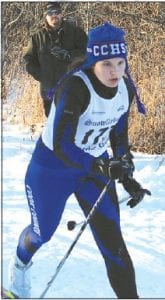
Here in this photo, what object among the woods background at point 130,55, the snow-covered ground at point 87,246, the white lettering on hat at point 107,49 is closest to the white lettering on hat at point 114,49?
the white lettering on hat at point 107,49

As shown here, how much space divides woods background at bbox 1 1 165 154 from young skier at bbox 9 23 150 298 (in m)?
3.56

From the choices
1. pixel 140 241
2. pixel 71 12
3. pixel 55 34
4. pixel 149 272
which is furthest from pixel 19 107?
pixel 149 272

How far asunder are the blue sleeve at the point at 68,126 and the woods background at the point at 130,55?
3889 mm

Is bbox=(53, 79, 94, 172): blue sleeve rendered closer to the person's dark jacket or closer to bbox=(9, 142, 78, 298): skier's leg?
bbox=(9, 142, 78, 298): skier's leg

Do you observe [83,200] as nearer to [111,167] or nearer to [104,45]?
[111,167]

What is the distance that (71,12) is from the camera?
751cm

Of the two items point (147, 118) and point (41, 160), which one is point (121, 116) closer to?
point (41, 160)

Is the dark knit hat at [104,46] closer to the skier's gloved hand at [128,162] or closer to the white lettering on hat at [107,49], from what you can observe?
the white lettering on hat at [107,49]

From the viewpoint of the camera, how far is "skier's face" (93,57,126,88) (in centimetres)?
276

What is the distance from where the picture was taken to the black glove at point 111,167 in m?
2.83

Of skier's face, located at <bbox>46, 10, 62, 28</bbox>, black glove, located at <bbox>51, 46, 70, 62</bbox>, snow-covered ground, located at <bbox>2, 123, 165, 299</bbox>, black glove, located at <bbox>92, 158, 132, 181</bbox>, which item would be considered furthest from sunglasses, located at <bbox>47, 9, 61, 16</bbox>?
black glove, located at <bbox>92, 158, 132, 181</bbox>

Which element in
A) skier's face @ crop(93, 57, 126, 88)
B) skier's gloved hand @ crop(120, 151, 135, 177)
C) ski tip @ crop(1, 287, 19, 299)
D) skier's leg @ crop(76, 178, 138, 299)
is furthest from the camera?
ski tip @ crop(1, 287, 19, 299)

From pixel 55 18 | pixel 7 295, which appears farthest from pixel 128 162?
pixel 55 18

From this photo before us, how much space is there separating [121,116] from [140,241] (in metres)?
1.65
